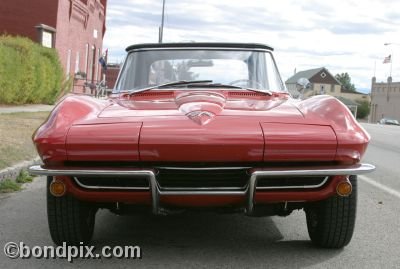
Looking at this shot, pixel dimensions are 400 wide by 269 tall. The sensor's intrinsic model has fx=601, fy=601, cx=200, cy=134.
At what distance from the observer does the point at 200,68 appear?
548 cm

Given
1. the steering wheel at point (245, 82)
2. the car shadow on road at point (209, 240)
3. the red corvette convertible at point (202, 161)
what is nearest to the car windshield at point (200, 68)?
the steering wheel at point (245, 82)

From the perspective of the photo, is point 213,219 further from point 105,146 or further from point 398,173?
point 398,173

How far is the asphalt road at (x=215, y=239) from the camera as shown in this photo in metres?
3.90

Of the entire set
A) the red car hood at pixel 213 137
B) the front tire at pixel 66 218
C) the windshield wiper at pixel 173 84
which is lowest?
the front tire at pixel 66 218

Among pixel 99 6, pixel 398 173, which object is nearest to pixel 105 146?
pixel 398 173

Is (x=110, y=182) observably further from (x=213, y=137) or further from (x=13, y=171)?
(x=13, y=171)

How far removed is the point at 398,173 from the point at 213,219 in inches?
189

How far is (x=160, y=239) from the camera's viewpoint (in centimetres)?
447

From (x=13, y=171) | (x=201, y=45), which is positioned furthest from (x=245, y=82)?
(x=13, y=171)

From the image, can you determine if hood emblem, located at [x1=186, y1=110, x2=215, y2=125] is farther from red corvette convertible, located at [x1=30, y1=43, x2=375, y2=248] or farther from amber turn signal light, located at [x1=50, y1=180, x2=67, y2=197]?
amber turn signal light, located at [x1=50, y1=180, x2=67, y2=197]

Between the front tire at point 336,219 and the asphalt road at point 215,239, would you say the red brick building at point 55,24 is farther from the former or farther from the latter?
the front tire at point 336,219

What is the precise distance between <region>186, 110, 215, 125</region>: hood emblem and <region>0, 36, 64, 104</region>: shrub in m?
12.8

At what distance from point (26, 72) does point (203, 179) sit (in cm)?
1514

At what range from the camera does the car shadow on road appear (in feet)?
13.0
